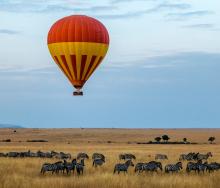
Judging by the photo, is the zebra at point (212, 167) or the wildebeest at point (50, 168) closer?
the wildebeest at point (50, 168)

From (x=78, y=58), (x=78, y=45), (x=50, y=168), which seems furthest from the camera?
(x=78, y=58)

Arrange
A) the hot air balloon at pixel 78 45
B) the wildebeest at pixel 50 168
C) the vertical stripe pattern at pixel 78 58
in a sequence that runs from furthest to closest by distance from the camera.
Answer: the vertical stripe pattern at pixel 78 58, the hot air balloon at pixel 78 45, the wildebeest at pixel 50 168

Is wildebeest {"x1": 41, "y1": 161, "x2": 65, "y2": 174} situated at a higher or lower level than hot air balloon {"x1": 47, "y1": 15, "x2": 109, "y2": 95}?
lower

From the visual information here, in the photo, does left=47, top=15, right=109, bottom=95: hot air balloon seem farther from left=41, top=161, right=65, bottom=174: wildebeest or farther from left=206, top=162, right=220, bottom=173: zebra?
left=206, top=162, right=220, bottom=173: zebra

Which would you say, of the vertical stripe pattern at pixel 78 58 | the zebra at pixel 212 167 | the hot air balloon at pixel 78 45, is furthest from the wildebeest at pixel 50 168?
the vertical stripe pattern at pixel 78 58

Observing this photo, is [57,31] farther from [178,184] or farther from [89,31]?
[178,184]

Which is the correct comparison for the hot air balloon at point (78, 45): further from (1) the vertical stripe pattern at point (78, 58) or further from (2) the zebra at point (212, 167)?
(2) the zebra at point (212, 167)

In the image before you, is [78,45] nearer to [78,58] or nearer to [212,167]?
[78,58]

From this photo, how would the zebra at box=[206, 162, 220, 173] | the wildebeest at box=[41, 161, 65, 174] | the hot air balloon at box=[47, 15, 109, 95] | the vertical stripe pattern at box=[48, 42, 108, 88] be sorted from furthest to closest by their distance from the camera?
1. the vertical stripe pattern at box=[48, 42, 108, 88]
2. the hot air balloon at box=[47, 15, 109, 95]
3. the zebra at box=[206, 162, 220, 173]
4. the wildebeest at box=[41, 161, 65, 174]

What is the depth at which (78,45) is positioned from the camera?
35.7m

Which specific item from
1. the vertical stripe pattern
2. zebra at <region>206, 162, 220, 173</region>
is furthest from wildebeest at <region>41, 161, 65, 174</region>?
the vertical stripe pattern

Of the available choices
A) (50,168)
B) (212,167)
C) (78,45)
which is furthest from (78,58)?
(212,167)

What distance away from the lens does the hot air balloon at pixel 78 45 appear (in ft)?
117

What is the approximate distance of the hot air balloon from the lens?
35594mm
